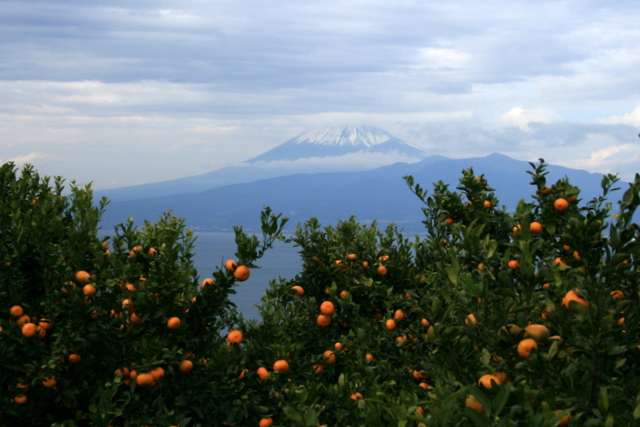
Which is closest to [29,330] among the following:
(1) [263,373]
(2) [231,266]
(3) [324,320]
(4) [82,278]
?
(4) [82,278]

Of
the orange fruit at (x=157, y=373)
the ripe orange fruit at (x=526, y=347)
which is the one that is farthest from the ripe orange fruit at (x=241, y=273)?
the ripe orange fruit at (x=526, y=347)

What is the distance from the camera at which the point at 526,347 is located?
239 cm

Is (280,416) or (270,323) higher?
(270,323)

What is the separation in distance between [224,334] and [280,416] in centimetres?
100

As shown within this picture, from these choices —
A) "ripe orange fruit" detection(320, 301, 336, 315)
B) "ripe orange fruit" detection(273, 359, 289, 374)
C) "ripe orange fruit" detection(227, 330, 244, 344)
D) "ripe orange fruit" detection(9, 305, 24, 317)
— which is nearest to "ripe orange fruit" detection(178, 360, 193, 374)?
"ripe orange fruit" detection(227, 330, 244, 344)

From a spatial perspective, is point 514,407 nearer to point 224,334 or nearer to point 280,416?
point 280,416

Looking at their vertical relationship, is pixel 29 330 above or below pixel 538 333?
below

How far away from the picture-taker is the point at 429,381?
16.5 ft

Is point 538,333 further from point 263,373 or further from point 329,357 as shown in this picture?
point 329,357

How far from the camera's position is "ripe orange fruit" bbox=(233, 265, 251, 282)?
13.6ft

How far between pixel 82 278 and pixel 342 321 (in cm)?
261

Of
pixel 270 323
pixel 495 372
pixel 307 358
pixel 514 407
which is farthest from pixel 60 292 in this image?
pixel 514 407

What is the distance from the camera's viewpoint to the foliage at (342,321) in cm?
244

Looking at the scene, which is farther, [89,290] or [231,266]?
[89,290]
